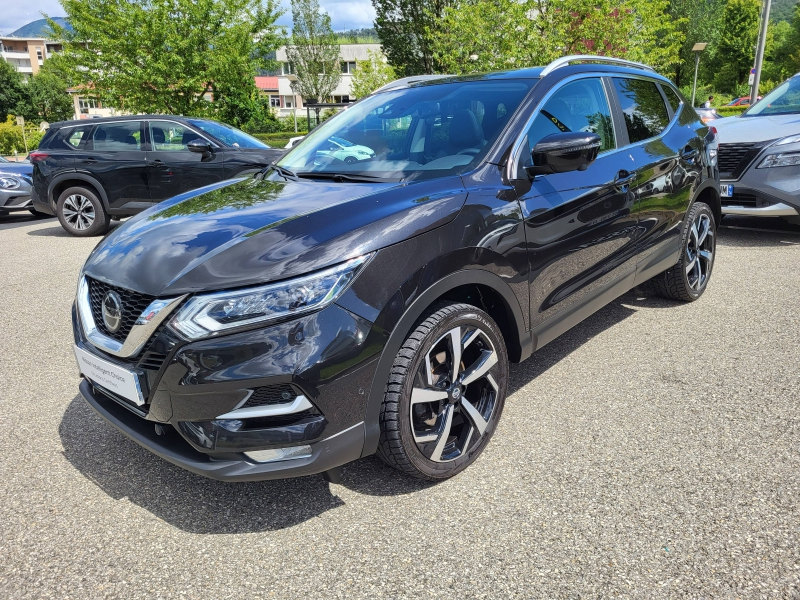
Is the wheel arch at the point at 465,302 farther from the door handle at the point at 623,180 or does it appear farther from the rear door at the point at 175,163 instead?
the rear door at the point at 175,163

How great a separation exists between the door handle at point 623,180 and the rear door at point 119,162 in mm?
7591

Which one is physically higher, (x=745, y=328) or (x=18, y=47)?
(x=18, y=47)

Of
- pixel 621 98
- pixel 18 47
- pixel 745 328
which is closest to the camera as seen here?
pixel 621 98

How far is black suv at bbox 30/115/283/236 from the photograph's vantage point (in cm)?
927

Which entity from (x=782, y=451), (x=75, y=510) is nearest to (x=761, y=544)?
(x=782, y=451)

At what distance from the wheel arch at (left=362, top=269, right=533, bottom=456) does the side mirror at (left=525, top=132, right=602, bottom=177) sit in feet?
2.01

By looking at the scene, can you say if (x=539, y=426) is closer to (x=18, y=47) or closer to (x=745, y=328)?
(x=745, y=328)

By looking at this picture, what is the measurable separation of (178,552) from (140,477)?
61cm

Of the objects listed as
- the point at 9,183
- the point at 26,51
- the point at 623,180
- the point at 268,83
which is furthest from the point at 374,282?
the point at 26,51

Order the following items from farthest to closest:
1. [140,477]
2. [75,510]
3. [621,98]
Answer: [621,98] < [140,477] < [75,510]

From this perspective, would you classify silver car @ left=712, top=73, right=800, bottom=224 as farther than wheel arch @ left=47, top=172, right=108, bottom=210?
No

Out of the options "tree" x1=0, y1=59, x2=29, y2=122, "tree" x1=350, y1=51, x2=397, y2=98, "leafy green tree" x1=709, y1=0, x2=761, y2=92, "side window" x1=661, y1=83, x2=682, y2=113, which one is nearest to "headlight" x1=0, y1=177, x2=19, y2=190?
"side window" x1=661, y1=83, x2=682, y2=113

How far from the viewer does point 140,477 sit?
9.24 ft

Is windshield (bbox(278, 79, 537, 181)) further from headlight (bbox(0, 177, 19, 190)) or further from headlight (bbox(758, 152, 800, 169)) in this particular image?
headlight (bbox(0, 177, 19, 190))
